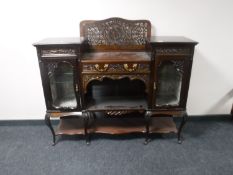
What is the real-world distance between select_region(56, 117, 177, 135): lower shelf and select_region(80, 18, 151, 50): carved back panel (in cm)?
75

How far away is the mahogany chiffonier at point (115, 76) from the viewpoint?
149 cm

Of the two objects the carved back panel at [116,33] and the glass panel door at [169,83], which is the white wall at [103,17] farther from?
the glass panel door at [169,83]

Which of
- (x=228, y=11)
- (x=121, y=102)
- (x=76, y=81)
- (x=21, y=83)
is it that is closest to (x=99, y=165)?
(x=121, y=102)

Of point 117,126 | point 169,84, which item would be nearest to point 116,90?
point 117,126

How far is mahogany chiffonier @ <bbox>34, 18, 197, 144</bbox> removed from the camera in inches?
58.7

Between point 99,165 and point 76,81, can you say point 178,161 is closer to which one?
point 99,165

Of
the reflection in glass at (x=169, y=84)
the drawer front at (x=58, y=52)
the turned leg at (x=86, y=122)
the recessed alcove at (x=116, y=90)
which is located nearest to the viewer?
the drawer front at (x=58, y=52)

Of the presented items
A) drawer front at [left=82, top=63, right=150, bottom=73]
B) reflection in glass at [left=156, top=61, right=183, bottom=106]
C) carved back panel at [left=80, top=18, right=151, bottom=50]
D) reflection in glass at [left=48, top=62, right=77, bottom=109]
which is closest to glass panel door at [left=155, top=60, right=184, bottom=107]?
reflection in glass at [left=156, top=61, right=183, bottom=106]

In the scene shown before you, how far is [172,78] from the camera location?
5.47ft

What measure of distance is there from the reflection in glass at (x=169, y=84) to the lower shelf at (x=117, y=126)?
32 cm

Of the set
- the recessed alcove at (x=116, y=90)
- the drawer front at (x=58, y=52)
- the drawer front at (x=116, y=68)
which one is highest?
the drawer front at (x=58, y=52)

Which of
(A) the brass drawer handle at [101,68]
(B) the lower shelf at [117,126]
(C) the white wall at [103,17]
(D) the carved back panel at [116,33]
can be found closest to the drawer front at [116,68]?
(A) the brass drawer handle at [101,68]

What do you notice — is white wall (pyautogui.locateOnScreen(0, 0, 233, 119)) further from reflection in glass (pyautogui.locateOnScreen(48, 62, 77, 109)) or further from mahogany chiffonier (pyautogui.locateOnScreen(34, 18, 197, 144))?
reflection in glass (pyautogui.locateOnScreen(48, 62, 77, 109))

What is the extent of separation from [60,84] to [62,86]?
0.08 ft
